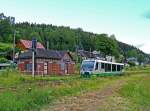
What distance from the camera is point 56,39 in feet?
490

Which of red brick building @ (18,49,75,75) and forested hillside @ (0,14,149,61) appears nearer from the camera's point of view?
red brick building @ (18,49,75,75)

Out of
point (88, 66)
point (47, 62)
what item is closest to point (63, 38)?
point (47, 62)

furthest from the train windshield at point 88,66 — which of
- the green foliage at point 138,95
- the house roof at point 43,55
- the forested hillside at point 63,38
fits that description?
the forested hillside at point 63,38

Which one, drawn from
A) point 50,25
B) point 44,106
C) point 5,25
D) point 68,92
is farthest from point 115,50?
point 44,106

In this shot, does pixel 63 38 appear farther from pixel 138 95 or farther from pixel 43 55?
pixel 138 95

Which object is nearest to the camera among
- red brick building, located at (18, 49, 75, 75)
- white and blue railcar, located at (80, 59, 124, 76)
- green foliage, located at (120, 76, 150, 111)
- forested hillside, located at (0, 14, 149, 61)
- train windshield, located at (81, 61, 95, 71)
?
green foliage, located at (120, 76, 150, 111)

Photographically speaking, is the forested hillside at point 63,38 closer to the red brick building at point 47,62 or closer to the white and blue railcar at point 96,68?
the red brick building at point 47,62

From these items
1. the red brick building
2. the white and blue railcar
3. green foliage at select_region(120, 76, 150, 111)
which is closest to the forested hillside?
the red brick building

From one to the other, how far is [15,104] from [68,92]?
9.28 m

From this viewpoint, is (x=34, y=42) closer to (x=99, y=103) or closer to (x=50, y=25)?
(x=99, y=103)

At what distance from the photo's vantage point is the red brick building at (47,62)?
59175 mm

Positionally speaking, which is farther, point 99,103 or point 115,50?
point 115,50

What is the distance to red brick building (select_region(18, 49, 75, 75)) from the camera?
194ft

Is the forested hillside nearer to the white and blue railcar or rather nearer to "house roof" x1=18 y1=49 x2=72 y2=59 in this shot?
"house roof" x1=18 y1=49 x2=72 y2=59
